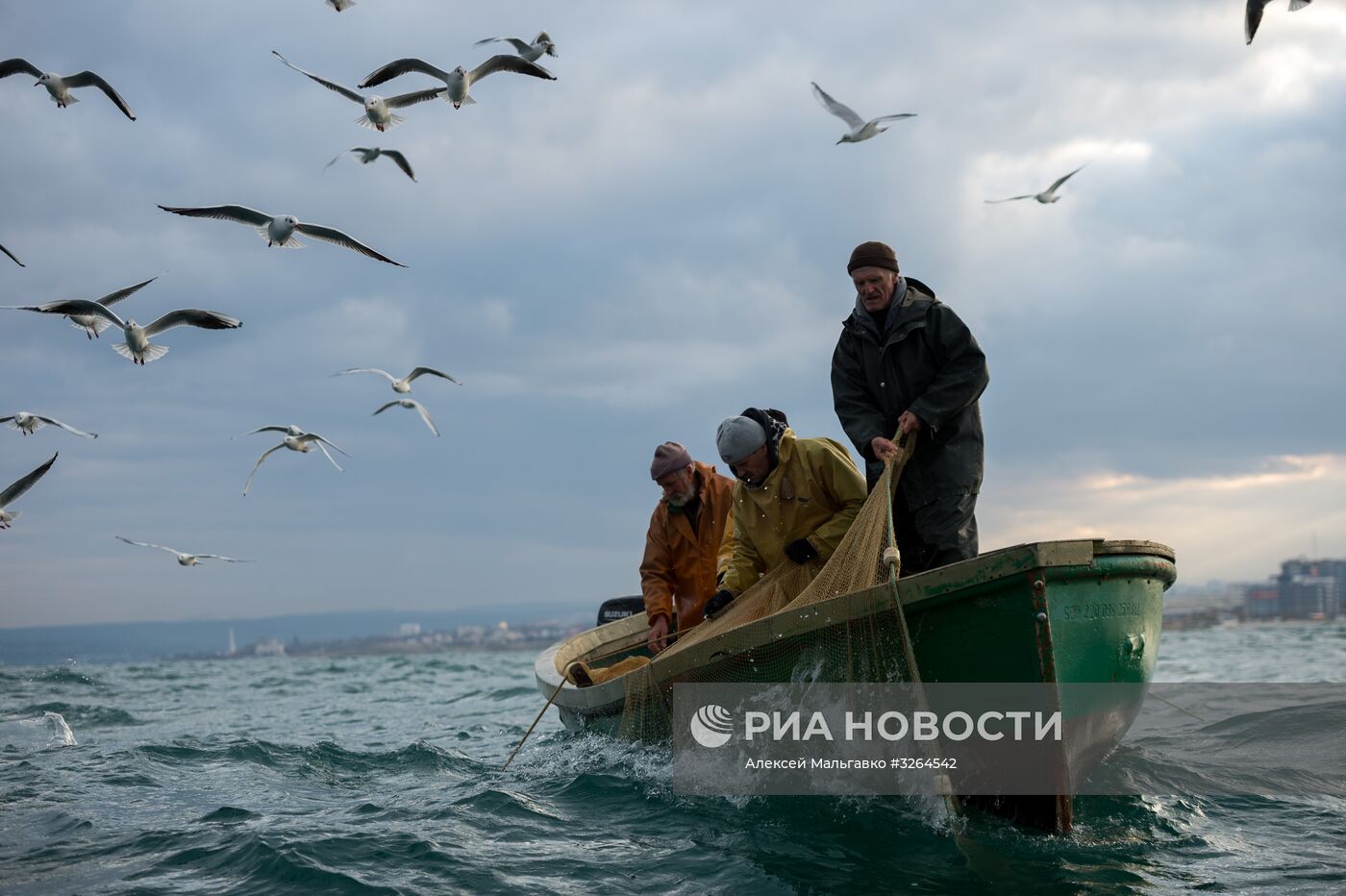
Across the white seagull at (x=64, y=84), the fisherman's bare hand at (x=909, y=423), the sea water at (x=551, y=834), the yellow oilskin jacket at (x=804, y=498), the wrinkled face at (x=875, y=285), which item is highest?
the white seagull at (x=64, y=84)

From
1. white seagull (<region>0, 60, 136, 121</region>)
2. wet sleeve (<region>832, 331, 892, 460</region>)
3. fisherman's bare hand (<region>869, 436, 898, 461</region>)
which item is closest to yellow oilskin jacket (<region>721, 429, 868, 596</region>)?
wet sleeve (<region>832, 331, 892, 460</region>)

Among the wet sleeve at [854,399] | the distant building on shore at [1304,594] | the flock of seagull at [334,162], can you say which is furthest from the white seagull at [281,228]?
the distant building on shore at [1304,594]

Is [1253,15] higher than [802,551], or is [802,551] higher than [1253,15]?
[1253,15]

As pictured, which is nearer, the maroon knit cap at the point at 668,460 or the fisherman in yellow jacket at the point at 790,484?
the fisherman in yellow jacket at the point at 790,484

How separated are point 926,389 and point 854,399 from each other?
0.52 meters

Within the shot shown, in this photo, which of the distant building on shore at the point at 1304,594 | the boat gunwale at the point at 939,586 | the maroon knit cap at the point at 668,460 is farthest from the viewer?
the distant building on shore at the point at 1304,594

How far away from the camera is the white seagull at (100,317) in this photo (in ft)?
37.8

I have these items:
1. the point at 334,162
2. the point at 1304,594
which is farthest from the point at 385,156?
the point at 1304,594

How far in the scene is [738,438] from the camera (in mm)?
7047

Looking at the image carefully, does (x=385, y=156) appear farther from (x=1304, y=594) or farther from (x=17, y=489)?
(x=1304, y=594)

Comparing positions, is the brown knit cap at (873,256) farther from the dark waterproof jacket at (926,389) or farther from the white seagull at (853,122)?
the white seagull at (853,122)

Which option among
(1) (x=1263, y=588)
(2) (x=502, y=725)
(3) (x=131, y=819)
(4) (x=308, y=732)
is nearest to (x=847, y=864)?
(3) (x=131, y=819)

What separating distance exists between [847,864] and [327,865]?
2.55 meters

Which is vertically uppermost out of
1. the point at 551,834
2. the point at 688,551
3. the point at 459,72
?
the point at 459,72
